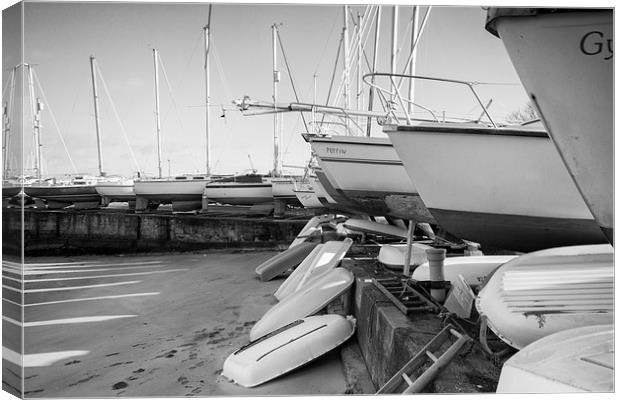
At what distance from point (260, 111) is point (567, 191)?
5.36 meters

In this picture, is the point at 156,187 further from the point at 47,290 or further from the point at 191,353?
the point at 191,353

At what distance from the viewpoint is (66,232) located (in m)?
13.1

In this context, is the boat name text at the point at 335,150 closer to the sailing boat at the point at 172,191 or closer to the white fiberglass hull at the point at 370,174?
the white fiberglass hull at the point at 370,174

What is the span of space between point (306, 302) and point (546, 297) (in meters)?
2.16

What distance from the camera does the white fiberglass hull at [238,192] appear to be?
14094mm

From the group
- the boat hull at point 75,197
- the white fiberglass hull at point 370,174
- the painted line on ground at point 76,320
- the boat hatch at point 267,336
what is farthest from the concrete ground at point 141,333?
the boat hull at point 75,197

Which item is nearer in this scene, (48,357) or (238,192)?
(48,357)

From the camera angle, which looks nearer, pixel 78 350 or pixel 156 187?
pixel 78 350

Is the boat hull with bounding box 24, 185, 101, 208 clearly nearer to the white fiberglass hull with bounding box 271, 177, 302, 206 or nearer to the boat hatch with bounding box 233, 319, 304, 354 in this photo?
the white fiberglass hull with bounding box 271, 177, 302, 206

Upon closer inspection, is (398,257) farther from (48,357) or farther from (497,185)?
(48,357)

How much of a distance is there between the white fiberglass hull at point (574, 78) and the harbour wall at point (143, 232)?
8745 millimetres

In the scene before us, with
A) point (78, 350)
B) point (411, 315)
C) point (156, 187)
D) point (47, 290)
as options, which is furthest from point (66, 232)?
point (411, 315)

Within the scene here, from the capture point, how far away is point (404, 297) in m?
3.03

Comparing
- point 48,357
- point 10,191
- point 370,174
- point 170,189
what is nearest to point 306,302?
point 48,357
